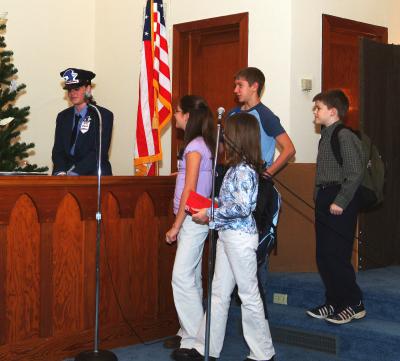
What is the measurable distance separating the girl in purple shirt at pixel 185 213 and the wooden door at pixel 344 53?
6.22 feet

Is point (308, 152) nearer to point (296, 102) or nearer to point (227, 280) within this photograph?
point (296, 102)

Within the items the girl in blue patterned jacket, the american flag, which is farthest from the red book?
the american flag

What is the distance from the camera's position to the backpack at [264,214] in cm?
411

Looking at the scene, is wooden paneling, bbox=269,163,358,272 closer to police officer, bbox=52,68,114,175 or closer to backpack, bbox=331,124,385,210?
backpack, bbox=331,124,385,210

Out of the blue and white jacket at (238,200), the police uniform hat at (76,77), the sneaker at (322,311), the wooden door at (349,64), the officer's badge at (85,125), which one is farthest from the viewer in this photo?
the wooden door at (349,64)

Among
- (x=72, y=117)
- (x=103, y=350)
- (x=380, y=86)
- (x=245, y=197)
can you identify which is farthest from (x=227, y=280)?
(x=380, y=86)

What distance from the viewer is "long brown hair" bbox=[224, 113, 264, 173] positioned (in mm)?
3906

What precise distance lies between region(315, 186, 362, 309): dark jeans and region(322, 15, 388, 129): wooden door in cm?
166

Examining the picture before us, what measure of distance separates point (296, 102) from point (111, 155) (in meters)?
2.25

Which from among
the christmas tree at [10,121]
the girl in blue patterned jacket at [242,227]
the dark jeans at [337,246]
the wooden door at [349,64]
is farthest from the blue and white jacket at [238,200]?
the christmas tree at [10,121]

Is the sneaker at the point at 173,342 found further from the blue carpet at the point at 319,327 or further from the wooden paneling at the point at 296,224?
the wooden paneling at the point at 296,224

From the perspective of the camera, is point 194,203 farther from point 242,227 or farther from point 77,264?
point 77,264

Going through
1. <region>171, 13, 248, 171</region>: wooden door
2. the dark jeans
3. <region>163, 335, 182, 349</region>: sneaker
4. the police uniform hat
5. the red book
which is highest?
<region>171, 13, 248, 171</region>: wooden door

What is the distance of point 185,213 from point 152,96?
1.72 meters
